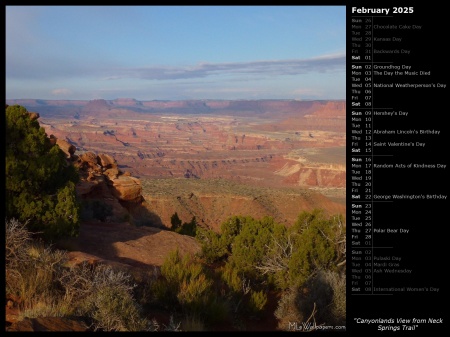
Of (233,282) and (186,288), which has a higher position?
(186,288)

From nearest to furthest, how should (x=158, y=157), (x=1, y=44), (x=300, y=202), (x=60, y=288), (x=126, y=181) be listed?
1. (x=1, y=44)
2. (x=60, y=288)
3. (x=126, y=181)
4. (x=300, y=202)
5. (x=158, y=157)

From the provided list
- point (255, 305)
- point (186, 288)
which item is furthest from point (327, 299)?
point (186, 288)

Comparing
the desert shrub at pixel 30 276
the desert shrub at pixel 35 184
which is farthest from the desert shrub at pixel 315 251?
the desert shrub at pixel 35 184

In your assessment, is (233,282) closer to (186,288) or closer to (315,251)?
(186,288)

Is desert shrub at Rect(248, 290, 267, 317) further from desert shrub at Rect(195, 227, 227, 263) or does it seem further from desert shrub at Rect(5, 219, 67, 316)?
desert shrub at Rect(195, 227, 227, 263)

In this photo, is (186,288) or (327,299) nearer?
(186,288)

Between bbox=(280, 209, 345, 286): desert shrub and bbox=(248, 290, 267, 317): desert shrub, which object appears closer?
bbox=(248, 290, 267, 317): desert shrub

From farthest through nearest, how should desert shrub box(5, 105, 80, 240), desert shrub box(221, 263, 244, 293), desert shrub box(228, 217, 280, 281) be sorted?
desert shrub box(228, 217, 280, 281) → desert shrub box(5, 105, 80, 240) → desert shrub box(221, 263, 244, 293)

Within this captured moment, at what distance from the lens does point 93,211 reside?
61.8 ft

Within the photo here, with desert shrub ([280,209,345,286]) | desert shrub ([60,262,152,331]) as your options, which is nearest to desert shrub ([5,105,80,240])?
desert shrub ([60,262,152,331])

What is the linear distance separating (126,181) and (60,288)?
1789 centimetres
